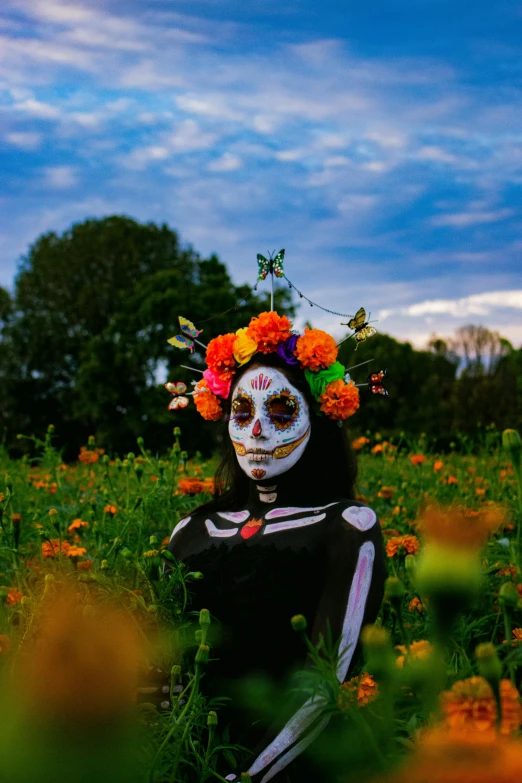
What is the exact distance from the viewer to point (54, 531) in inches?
136

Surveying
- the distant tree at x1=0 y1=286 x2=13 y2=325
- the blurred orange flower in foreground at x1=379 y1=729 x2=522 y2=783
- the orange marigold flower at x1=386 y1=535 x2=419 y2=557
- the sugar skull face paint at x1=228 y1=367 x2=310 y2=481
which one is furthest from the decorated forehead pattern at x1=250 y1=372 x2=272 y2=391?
the distant tree at x1=0 y1=286 x2=13 y2=325

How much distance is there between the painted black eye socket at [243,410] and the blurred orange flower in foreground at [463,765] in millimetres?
2219

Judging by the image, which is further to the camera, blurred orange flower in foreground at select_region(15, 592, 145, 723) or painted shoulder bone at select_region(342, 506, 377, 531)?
painted shoulder bone at select_region(342, 506, 377, 531)

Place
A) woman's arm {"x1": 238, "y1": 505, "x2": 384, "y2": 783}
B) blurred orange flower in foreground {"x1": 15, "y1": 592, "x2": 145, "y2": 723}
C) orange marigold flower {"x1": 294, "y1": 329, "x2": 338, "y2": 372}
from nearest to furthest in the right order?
blurred orange flower in foreground {"x1": 15, "y1": 592, "x2": 145, "y2": 723} → woman's arm {"x1": 238, "y1": 505, "x2": 384, "y2": 783} → orange marigold flower {"x1": 294, "y1": 329, "x2": 338, "y2": 372}

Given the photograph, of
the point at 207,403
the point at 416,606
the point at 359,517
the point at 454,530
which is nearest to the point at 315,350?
the point at 207,403

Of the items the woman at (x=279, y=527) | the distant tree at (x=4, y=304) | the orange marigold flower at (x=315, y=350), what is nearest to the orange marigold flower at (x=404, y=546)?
the woman at (x=279, y=527)

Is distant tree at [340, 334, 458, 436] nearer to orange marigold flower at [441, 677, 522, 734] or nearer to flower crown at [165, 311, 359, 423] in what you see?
flower crown at [165, 311, 359, 423]

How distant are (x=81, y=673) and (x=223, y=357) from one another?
2543mm

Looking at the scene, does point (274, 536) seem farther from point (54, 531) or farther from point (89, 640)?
point (89, 640)

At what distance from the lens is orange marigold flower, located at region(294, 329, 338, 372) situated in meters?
2.78

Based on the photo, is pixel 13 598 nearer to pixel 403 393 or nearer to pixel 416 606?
pixel 416 606

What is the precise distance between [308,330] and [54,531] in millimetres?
1554

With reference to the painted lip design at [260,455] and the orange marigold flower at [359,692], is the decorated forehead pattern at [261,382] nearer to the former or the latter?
the painted lip design at [260,455]

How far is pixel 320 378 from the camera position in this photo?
9.29ft
